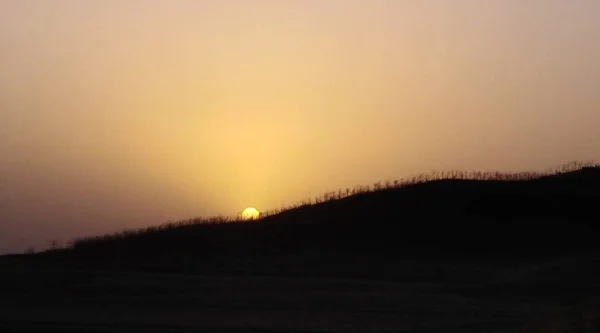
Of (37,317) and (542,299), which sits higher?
(37,317)

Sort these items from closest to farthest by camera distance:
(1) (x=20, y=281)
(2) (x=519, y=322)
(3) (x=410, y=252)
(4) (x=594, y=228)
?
1. (2) (x=519, y=322)
2. (1) (x=20, y=281)
3. (3) (x=410, y=252)
4. (4) (x=594, y=228)

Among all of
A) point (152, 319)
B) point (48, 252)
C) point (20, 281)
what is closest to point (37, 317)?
point (152, 319)

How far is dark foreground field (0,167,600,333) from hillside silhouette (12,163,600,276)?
0.08 meters

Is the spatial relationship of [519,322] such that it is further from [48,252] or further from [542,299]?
[48,252]

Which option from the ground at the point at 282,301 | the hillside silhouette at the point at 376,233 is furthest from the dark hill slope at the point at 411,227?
the ground at the point at 282,301

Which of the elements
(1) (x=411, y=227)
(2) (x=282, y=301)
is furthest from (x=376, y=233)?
(2) (x=282, y=301)

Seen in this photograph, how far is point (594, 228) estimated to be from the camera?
40.6 m

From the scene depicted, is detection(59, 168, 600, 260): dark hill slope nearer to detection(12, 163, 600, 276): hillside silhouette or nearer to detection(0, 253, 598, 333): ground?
detection(12, 163, 600, 276): hillside silhouette

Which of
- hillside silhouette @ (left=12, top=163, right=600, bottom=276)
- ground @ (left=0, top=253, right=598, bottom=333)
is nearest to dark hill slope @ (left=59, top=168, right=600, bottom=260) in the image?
hillside silhouette @ (left=12, top=163, right=600, bottom=276)

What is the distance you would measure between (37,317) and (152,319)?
251cm

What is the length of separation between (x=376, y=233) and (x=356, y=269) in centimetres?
689

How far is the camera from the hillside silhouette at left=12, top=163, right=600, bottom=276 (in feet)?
120

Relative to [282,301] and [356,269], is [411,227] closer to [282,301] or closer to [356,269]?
[356,269]

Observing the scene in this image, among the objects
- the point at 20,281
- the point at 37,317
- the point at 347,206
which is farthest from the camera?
the point at 347,206
